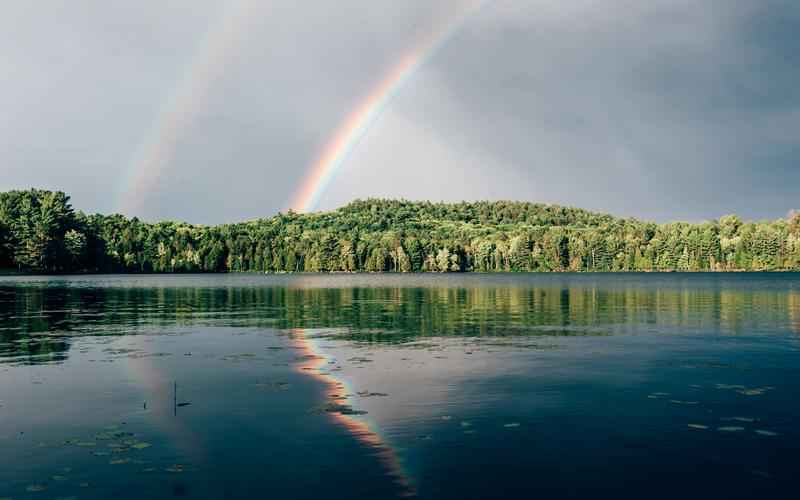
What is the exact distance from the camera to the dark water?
17.2m

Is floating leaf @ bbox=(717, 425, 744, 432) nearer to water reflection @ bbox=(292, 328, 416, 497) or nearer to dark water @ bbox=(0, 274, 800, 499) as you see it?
dark water @ bbox=(0, 274, 800, 499)

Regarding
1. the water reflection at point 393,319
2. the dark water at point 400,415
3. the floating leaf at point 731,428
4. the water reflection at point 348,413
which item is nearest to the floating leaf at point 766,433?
the dark water at point 400,415

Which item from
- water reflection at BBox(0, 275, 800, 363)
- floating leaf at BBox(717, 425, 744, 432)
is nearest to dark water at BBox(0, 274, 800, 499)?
floating leaf at BBox(717, 425, 744, 432)

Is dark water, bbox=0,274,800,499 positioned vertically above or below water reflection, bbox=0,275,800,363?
below

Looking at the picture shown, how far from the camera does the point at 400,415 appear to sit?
23922 mm

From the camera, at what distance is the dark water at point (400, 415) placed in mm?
17203

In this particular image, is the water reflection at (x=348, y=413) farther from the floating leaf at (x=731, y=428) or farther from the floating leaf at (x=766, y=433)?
the floating leaf at (x=766, y=433)

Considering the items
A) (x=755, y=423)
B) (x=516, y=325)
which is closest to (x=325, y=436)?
(x=755, y=423)

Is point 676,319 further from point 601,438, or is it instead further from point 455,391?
point 601,438

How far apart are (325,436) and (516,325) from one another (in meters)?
37.8

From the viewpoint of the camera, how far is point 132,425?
22.6 m

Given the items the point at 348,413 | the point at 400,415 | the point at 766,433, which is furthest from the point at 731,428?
the point at 348,413

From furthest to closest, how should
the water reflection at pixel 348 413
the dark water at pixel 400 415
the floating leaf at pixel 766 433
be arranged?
1. the floating leaf at pixel 766 433
2. the water reflection at pixel 348 413
3. the dark water at pixel 400 415

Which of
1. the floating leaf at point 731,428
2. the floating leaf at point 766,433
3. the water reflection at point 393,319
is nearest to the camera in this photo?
the floating leaf at point 766,433
